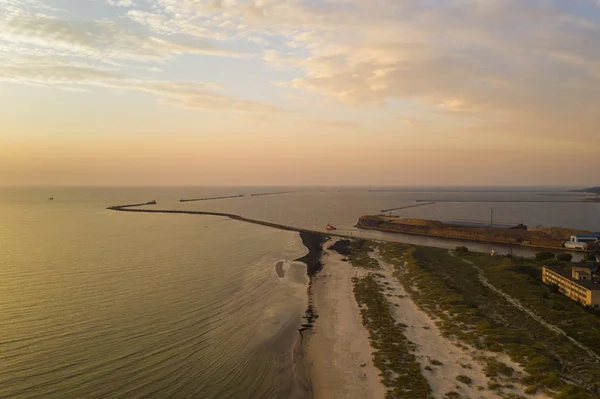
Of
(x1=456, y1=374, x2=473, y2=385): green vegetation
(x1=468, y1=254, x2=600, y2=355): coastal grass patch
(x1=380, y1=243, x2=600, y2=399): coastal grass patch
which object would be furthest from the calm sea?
(x1=468, y1=254, x2=600, y2=355): coastal grass patch

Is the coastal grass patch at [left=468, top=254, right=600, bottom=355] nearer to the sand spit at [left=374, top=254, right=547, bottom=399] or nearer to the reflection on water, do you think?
the sand spit at [left=374, top=254, right=547, bottom=399]

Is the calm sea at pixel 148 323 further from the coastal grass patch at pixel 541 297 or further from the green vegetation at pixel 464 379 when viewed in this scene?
the coastal grass patch at pixel 541 297

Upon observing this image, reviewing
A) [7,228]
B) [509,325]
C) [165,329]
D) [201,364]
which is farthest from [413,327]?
[7,228]

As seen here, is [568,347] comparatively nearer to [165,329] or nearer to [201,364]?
[201,364]

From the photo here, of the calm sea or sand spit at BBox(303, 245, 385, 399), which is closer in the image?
sand spit at BBox(303, 245, 385, 399)

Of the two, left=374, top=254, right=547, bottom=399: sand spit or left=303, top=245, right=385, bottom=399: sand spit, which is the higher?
left=374, top=254, right=547, bottom=399: sand spit
